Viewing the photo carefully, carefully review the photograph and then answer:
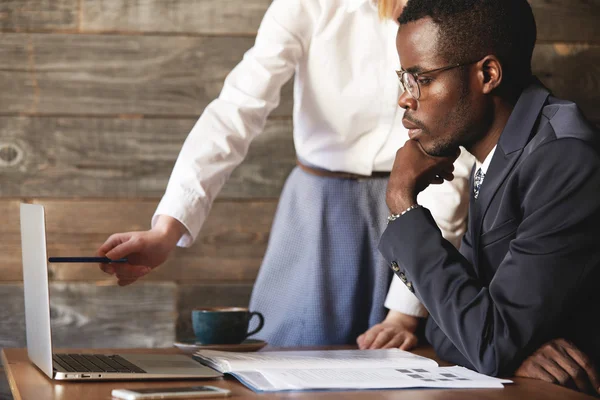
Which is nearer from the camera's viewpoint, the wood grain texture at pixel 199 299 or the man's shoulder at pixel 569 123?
the man's shoulder at pixel 569 123

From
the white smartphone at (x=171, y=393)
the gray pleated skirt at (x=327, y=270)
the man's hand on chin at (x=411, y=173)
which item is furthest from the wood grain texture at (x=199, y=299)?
the white smartphone at (x=171, y=393)

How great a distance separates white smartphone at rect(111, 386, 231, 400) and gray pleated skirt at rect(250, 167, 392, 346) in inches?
27.5

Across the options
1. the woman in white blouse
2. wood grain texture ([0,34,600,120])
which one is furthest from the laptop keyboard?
wood grain texture ([0,34,600,120])

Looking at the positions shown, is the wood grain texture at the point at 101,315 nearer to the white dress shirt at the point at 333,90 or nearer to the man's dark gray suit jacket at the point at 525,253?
the white dress shirt at the point at 333,90

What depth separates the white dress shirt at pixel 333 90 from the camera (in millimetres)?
1603

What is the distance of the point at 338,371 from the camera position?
102 centimetres

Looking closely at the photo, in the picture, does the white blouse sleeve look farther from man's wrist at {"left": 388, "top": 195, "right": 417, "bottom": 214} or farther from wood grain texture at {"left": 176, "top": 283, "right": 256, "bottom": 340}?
wood grain texture at {"left": 176, "top": 283, "right": 256, "bottom": 340}

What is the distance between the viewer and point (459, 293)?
106 centimetres

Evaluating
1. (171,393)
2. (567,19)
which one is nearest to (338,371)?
(171,393)

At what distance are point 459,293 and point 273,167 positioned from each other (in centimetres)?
112

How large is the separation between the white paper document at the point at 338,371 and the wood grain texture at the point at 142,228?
904mm

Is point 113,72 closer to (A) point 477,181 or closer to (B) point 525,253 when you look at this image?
(A) point 477,181

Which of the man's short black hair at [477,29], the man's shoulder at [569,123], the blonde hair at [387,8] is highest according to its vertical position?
the blonde hair at [387,8]

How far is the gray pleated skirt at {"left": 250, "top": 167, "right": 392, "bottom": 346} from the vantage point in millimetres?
1590
